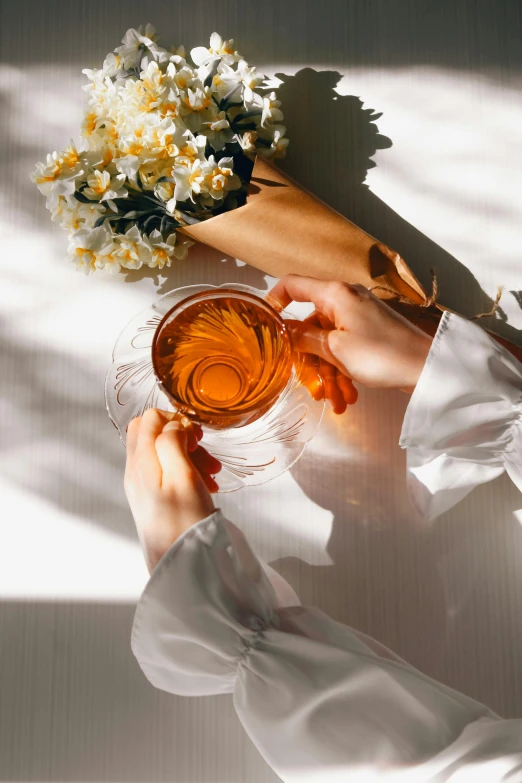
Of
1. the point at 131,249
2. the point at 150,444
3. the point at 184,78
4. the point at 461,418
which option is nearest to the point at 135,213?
the point at 131,249

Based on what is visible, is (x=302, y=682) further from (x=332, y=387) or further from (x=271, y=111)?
(x=271, y=111)

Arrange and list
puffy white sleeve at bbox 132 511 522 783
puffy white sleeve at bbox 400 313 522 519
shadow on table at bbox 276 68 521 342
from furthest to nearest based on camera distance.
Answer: shadow on table at bbox 276 68 521 342 < puffy white sleeve at bbox 400 313 522 519 < puffy white sleeve at bbox 132 511 522 783

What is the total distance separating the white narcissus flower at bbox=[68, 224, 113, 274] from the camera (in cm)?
69

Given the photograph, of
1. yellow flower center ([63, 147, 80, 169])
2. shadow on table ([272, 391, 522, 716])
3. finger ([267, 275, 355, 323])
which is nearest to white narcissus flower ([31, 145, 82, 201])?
yellow flower center ([63, 147, 80, 169])

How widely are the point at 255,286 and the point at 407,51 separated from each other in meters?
0.32

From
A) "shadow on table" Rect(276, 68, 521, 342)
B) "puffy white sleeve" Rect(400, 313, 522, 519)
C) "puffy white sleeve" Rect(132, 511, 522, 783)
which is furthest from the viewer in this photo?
"shadow on table" Rect(276, 68, 521, 342)

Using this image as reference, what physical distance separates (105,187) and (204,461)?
0.28 meters

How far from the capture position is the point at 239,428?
67cm

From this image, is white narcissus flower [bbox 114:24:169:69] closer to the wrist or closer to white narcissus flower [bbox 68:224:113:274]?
white narcissus flower [bbox 68:224:113:274]

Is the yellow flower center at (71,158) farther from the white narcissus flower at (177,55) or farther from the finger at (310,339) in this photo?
the finger at (310,339)

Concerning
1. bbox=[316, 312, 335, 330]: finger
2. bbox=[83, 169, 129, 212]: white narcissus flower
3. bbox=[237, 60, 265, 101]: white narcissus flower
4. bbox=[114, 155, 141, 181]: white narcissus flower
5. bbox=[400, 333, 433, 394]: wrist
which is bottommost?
bbox=[400, 333, 433, 394]: wrist

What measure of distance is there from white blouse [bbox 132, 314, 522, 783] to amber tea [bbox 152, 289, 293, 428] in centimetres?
12

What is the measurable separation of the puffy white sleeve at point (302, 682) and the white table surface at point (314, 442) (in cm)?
12

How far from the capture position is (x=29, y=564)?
2.34ft
